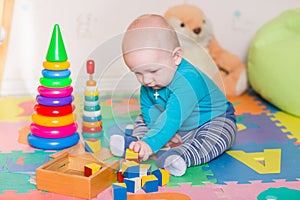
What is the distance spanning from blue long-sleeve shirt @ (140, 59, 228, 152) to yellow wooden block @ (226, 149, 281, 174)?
0.13 metres

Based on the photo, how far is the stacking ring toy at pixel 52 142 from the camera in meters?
1.52

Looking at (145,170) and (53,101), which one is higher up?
(53,101)

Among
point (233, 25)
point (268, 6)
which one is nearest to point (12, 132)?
point (233, 25)

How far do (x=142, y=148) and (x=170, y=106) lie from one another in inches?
5.1

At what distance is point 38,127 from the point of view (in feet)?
5.03

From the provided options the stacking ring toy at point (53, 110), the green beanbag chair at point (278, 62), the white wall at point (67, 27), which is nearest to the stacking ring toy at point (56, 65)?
the stacking ring toy at point (53, 110)

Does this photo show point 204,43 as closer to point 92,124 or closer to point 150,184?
point 92,124

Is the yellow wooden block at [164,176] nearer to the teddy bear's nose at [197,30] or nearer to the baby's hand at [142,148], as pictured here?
the baby's hand at [142,148]

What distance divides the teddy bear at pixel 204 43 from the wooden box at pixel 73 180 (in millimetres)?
702

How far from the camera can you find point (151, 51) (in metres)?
1.30

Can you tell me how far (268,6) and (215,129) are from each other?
91cm

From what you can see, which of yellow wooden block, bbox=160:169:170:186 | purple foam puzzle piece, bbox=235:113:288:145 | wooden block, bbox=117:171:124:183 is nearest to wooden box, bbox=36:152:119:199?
wooden block, bbox=117:171:124:183

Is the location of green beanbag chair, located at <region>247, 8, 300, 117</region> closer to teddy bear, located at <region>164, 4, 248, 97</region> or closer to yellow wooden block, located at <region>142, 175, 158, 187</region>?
teddy bear, located at <region>164, 4, 248, 97</region>

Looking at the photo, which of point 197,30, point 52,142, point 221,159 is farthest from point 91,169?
point 197,30
